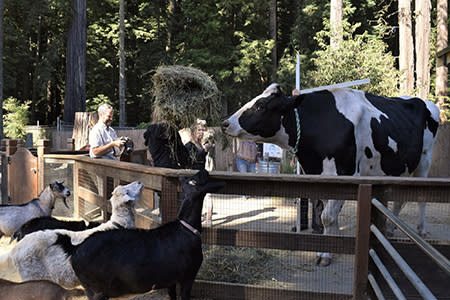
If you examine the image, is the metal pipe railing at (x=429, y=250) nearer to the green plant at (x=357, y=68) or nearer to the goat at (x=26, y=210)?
the goat at (x=26, y=210)

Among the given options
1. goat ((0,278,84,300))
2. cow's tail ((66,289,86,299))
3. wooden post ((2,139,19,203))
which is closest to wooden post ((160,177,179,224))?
cow's tail ((66,289,86,299))

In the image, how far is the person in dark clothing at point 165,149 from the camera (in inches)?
202

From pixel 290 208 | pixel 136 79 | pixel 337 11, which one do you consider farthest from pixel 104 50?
pixel 290 208

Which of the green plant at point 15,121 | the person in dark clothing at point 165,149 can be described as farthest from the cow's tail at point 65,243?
the green plant at point 15,121

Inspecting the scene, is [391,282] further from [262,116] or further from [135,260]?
[262,116]

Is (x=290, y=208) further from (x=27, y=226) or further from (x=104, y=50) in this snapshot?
(x=104, y=50)

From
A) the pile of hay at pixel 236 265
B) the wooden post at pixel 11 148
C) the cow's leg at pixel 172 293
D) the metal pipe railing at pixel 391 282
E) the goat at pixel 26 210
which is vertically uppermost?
the wooden post at pixel 11 148

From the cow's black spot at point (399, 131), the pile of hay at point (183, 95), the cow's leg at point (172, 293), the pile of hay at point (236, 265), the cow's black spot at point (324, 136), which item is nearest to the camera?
the cow's leg at point (172, 293)

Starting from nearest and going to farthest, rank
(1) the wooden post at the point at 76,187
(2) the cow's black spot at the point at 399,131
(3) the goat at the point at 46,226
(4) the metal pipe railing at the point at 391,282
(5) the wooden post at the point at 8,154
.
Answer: (4) the metal pipe railing at the point at 391,282
(3) the goat at the point at 46,226
(2) the cow's black spot at the point at 399,131
(1) the wooden post at the point at 76,187
(5) the wooden post at the point at 8,154

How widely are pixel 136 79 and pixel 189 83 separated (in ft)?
87.2

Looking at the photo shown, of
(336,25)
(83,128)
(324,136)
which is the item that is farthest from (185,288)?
(336,25)

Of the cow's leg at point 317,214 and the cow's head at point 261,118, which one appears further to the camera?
the cow's leg at point 317,214

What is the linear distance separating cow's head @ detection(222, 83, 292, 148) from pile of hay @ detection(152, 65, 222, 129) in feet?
1.61

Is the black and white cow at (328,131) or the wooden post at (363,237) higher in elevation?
the black and white cow at (328,131)
